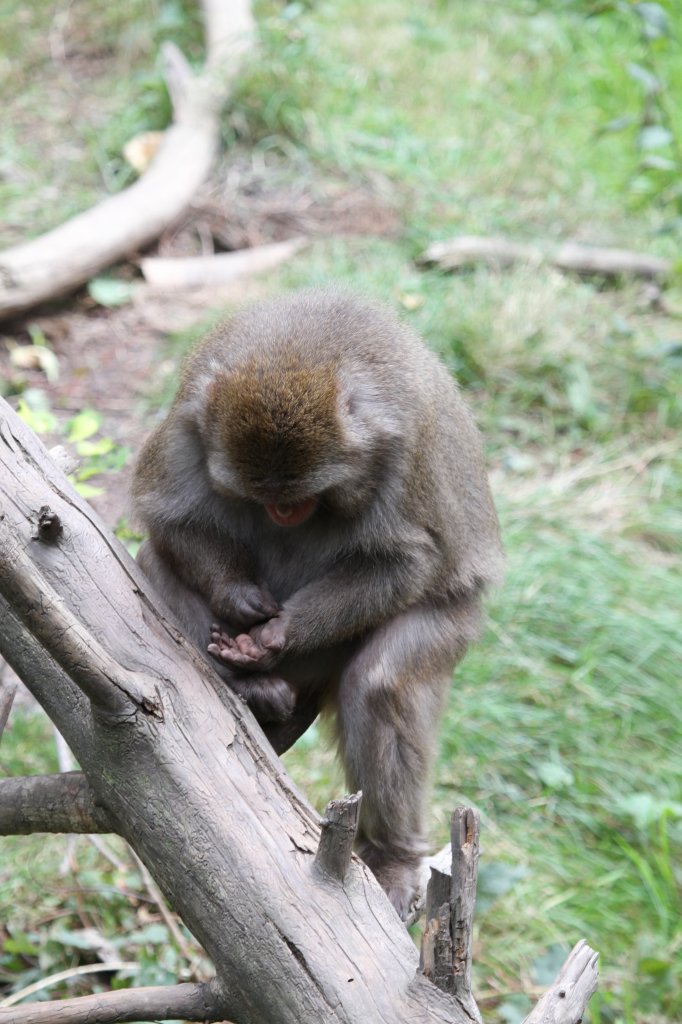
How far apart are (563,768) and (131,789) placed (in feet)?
10.4

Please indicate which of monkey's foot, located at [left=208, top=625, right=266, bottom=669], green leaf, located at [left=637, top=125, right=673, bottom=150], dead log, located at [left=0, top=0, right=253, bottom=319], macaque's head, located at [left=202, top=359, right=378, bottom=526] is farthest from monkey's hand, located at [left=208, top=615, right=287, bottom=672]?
dead log, located at [left=0, top=0, right=253, bottom=319]

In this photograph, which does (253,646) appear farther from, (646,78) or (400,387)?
(646,78)

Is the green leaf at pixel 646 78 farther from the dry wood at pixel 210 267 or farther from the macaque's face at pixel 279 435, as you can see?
the macaque's face at pixel 279 435

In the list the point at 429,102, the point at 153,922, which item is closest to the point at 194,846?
the point at 153,922

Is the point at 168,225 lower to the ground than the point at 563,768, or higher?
higher

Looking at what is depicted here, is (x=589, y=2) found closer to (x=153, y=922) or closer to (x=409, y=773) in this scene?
(x=409, y=773)

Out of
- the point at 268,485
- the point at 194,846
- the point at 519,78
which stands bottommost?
the point at 519,78

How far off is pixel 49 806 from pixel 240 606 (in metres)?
0.82

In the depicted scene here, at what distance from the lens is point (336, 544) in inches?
147

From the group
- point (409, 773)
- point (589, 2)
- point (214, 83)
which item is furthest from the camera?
point (214, 83)

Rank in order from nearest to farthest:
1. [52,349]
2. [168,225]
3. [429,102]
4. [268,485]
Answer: [268,485]
[52,349]
[168,225]
[429,102]

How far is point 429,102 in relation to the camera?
36.0ft

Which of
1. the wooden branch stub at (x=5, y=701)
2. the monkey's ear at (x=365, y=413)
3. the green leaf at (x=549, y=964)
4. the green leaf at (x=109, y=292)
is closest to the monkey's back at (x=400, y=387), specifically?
the monkey's ear at (x=365, y=413)

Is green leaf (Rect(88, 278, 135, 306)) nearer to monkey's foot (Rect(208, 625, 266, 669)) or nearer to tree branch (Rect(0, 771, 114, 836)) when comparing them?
monkey's foot (Rect(208, 625, 266, 669))
